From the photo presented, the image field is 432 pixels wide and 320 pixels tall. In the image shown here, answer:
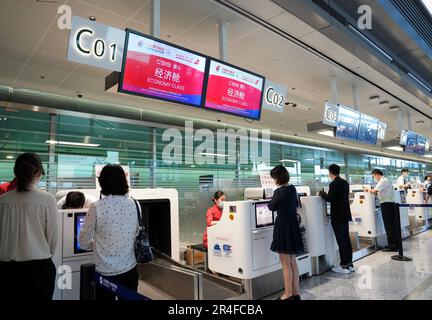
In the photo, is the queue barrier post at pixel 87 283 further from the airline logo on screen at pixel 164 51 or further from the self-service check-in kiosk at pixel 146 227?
the airline logo on screen at pixel 164 51

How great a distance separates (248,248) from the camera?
137 inches

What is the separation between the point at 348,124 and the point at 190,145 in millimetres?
3184

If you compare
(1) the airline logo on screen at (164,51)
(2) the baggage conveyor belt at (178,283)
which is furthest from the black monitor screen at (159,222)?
(1) the airline logo on screen at (164,51)

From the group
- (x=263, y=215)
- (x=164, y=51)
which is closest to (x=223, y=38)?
(x=164, y=51)

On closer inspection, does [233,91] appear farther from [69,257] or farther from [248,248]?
[69,257]

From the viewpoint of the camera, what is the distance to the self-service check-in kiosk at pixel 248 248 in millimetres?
3477

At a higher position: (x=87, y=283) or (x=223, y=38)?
(x=223, y=38)

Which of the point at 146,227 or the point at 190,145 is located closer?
the point at 146,227

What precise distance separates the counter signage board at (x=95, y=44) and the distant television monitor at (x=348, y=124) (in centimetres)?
414

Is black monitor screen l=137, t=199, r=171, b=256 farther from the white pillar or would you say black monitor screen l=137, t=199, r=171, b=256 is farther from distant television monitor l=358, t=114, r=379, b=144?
distant television monitor l=358, t=114, r=379, b=144

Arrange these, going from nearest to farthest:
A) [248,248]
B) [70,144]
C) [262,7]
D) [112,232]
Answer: [112,232] < [262,7] < [248,248] < [70,144]

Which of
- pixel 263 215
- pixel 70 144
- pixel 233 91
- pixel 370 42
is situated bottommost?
pixel 263 215

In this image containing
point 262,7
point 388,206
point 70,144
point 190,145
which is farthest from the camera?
point 190,145

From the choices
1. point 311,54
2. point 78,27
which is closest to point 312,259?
point 311,54
